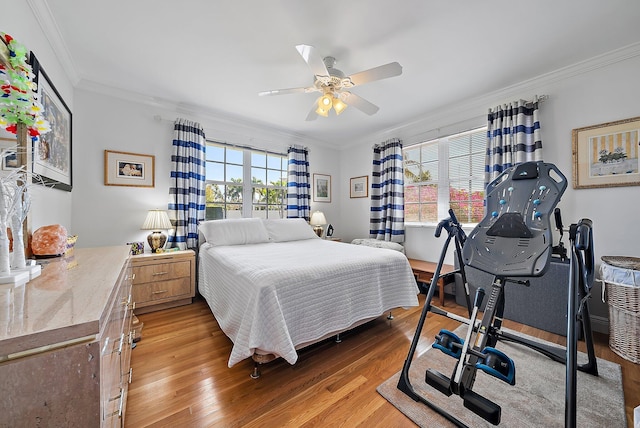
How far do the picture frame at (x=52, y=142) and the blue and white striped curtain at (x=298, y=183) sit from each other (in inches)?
105

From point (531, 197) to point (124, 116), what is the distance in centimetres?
403

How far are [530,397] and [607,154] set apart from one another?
227 centimetres

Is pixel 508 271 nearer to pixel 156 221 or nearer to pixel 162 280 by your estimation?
pixel 162 280

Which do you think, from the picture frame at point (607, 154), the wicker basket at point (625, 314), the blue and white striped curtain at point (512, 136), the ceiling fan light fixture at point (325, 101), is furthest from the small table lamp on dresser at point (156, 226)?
the picture frame at point (607, 154)

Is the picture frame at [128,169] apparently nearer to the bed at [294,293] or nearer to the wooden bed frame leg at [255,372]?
the bed at [294,293]

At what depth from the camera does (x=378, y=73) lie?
6.40 ft

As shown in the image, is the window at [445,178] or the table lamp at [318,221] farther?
the table lamp at [318,221]

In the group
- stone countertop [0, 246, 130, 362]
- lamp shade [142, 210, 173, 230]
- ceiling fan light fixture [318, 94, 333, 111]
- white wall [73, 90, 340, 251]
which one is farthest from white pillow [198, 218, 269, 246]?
stone countertop [0, 246, 130, 362]

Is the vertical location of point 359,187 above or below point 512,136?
below

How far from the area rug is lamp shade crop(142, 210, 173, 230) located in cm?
275

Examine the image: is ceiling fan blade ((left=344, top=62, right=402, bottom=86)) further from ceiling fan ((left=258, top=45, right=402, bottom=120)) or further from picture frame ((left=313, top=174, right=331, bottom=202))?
picture frame ((left=313, top=174, right=331, bottom=202))

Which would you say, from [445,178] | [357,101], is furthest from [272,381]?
[445,178]

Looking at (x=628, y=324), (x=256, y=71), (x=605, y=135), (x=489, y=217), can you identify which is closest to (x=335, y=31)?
(x=256, y=71)

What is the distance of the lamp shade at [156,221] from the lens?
285 cm
